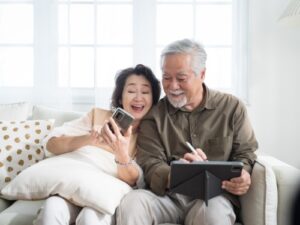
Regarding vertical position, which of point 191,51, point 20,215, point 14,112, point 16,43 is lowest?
point 20,215

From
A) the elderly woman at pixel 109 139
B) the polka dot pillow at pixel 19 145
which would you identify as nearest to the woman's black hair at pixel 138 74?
the elderly woman at pixel 109 139

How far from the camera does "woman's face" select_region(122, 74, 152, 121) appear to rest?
6.34 ft

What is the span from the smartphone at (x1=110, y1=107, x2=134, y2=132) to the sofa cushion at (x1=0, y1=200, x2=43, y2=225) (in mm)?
481

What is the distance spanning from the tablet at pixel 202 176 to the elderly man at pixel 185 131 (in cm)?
10

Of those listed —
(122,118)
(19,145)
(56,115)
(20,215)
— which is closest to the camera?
(20,215)

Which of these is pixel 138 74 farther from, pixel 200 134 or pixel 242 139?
pixel 242 139

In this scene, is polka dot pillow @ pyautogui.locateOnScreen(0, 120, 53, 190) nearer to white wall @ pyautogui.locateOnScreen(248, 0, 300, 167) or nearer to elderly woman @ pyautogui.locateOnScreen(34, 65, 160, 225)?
elderly woman @ pyautogui.locateOnScreen(34, 65, 160, 225)

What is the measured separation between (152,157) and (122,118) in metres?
0.23

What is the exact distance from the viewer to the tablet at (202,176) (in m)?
1.43

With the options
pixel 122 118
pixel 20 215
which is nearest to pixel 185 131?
pixel 122 118

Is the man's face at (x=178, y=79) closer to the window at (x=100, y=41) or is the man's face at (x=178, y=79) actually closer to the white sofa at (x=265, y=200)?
the white sofa at (x=265, y=200)

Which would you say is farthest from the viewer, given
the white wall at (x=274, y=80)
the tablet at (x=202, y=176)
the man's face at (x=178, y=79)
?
the white wall at (x=274, y=80)

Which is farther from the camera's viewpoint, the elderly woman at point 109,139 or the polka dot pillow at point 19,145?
the polka dot pillow at point 19,145

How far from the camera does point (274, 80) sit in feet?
8.94
